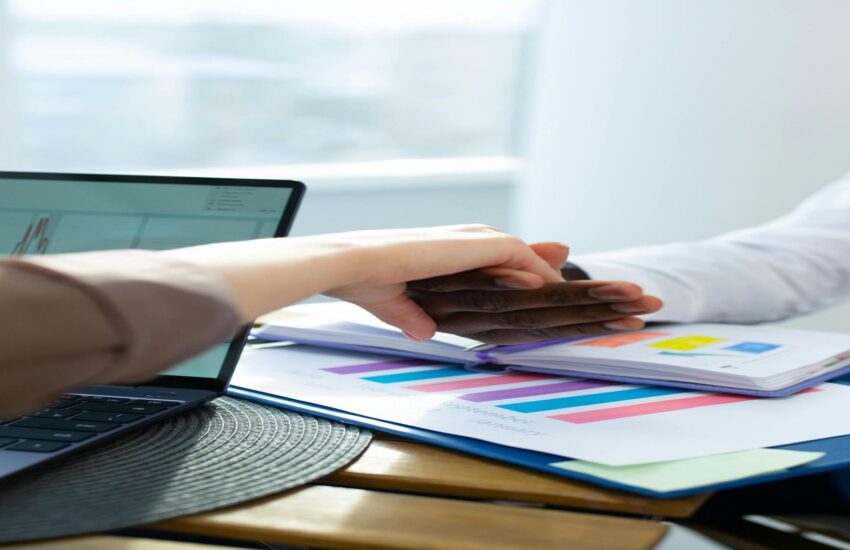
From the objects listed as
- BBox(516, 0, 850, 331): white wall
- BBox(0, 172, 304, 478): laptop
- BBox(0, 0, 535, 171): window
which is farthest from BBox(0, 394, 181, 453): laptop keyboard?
BBox(0, 0, 535, 171): window

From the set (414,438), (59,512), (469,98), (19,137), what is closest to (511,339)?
(414,438)

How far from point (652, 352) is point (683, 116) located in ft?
6.62

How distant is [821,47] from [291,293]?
2254 mm

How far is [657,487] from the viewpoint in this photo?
0.57m

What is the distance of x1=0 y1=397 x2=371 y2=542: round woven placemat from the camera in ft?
1.76

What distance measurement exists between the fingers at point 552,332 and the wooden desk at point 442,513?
211 mm

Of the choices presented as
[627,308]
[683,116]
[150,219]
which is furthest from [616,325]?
[683,116]

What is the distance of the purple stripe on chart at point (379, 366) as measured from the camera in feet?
2.88

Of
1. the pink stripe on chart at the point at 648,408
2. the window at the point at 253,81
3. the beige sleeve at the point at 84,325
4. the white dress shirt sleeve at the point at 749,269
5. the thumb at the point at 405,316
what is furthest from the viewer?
the window at the point at 253,81

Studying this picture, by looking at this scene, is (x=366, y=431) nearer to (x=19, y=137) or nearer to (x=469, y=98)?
(x=19, y=137)

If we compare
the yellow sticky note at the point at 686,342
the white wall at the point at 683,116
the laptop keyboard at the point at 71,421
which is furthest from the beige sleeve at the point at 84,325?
the white wall at the point at 683,116

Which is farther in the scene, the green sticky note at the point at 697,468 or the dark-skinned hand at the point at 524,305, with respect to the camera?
the dark-skinned hand at the point at 524,305

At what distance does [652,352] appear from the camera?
0.85 m

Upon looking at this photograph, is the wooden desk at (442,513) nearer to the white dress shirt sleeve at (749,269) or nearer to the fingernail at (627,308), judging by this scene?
the fingernail at (627,308)
